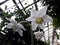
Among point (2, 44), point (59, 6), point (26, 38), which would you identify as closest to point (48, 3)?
point (59, 6)

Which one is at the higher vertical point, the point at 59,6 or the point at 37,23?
the point at 59,6

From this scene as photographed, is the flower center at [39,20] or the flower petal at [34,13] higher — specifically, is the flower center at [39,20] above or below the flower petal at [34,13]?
below

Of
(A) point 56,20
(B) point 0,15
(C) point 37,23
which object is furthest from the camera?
(B) point 0,15

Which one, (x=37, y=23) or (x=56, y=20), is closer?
(x=37, y=23)

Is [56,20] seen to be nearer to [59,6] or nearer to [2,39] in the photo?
[59,6]

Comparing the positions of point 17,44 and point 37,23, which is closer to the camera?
point 37,23

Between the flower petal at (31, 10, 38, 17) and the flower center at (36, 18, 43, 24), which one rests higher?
the flower petal at (31, 10, 38, 17)

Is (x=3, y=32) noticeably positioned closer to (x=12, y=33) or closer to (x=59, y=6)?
(x=12, y=33)

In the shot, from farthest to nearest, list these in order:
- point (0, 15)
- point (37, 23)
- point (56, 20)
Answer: point (0, 15) → point (56, 20) → point (37, 23)

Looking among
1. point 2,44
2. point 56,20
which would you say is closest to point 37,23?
point 56,20
